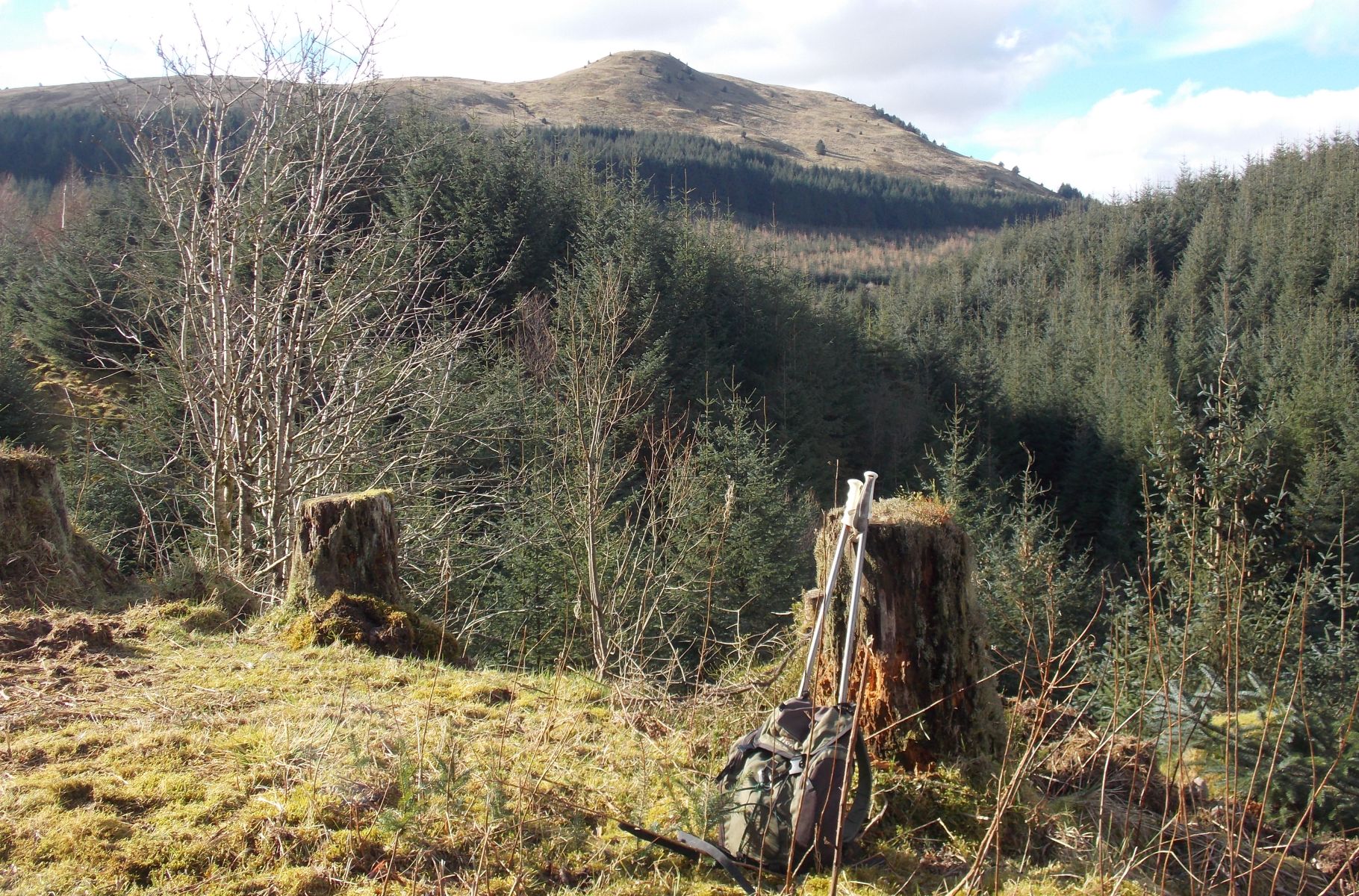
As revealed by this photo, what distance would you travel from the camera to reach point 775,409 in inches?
1045

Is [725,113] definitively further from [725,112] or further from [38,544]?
[38,544]

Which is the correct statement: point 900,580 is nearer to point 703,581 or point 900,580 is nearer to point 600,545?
point 600,545

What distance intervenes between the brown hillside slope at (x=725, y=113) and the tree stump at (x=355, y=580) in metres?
90.5

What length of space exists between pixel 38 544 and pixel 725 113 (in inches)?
5491

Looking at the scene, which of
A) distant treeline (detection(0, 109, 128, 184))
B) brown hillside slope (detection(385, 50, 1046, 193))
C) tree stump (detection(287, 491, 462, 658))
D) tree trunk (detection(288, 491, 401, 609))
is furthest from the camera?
brown hillside slope (detection(385, 50, 1046, 193))

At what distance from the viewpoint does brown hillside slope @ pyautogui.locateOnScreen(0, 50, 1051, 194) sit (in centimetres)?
10844

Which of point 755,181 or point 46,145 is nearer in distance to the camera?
point 46,145

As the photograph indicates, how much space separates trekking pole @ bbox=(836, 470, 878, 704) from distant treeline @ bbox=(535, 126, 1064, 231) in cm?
6474

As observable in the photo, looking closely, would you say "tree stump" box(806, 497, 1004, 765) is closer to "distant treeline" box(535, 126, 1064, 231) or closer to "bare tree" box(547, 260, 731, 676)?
"bare tree" box(547, 260, 731, 676)

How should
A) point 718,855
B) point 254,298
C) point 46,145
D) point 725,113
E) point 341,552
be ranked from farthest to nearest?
1. point 725,113
2. point 46,145
3. point 254,298
4. point 341,552
5. point 718,855

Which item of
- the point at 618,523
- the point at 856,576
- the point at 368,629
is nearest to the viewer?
the point at 856,576

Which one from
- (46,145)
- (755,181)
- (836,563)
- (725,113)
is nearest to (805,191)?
(755,181)

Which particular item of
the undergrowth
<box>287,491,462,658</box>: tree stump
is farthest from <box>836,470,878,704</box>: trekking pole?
<box>287,491,462,658</box>: tree stump

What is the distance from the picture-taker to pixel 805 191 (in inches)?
3730
